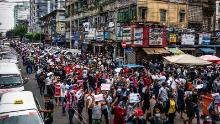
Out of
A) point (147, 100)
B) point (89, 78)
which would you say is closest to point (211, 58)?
point (89, 78)

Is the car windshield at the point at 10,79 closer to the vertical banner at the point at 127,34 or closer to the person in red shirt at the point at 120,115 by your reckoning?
the person in red shirt at the point at 120,115

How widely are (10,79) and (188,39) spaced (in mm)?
20199

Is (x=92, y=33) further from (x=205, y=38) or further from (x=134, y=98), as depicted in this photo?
(x=134, y=98)

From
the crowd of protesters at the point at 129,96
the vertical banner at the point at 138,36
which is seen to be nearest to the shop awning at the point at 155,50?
the vertical banner at the point at 138,36

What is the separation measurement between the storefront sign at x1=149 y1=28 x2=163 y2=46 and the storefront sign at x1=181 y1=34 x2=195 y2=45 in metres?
2.41

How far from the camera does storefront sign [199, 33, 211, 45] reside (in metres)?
37.2

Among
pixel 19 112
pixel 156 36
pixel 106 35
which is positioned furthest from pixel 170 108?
pixel 106 35

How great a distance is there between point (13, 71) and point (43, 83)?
12.0 ft

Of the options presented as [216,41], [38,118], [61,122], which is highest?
[216,41]

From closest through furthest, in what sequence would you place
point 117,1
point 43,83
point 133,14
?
point 43,83 → point 133,14 → point 117,1

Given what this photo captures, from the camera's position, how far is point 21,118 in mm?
12109

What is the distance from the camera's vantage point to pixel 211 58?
92.0 feet

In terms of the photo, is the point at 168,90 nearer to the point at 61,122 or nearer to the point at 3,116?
the point at 61,122

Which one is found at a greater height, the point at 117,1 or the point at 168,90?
the point at 117,1
